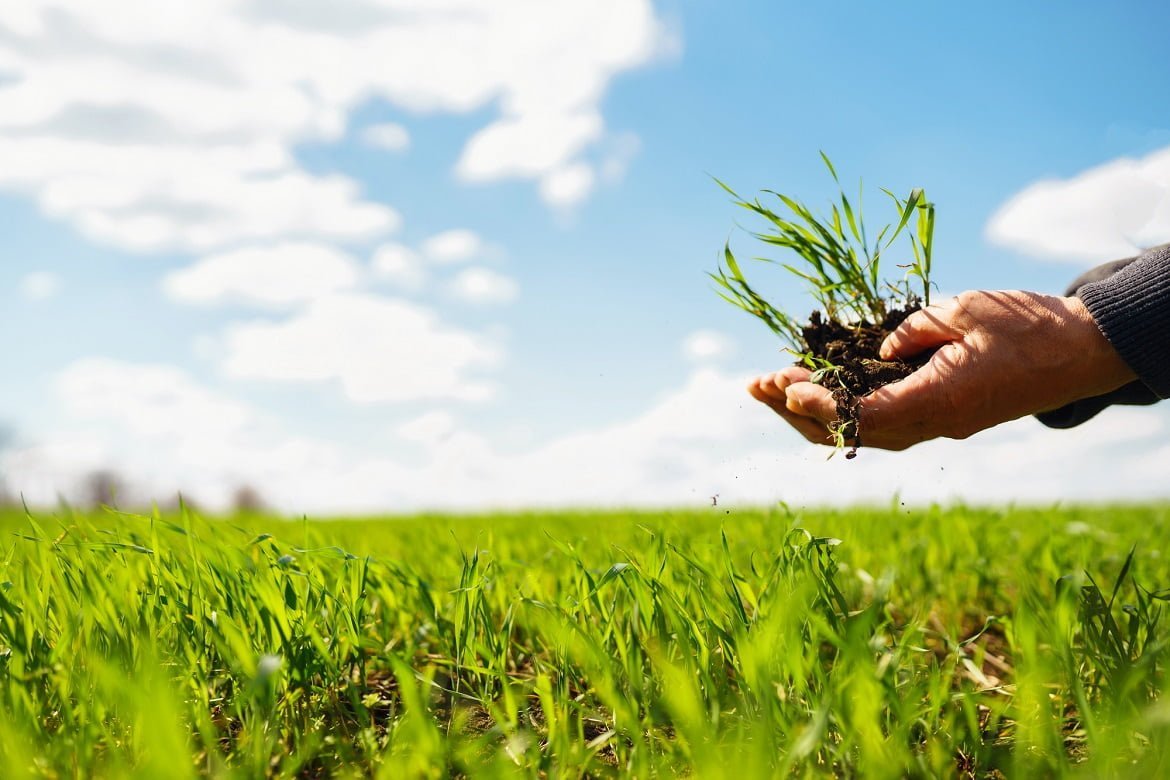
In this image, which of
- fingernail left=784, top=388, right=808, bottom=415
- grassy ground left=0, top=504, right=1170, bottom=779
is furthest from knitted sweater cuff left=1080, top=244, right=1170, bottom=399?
fingernail left=784, top=388, right=808, bottom=415

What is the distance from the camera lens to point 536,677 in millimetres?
1939

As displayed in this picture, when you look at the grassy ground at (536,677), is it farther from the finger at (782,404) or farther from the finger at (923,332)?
the finger at (923,332)

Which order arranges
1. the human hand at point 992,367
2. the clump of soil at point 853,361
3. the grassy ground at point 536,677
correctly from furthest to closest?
the clump of soil at point 853,361 → the human hand at point 992,367 → the grassy ground at point 536,677

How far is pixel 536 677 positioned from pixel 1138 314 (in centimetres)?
169

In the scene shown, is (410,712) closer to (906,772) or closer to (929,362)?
(906,772)

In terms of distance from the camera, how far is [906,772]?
151cm

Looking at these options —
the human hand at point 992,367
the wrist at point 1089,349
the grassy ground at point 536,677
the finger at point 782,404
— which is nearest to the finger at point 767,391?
the finger at point 782,404

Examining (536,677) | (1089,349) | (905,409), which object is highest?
(1089,349)

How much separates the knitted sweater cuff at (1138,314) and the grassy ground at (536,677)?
1.89 feet

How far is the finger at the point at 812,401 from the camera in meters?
2.25

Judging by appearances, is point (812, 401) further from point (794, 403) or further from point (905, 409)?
point (905, 409)

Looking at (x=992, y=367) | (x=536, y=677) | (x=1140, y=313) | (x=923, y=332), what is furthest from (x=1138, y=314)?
(x=536, y=677)

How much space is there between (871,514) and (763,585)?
3.42 metres

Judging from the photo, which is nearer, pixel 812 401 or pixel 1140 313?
pixel 1140 313
